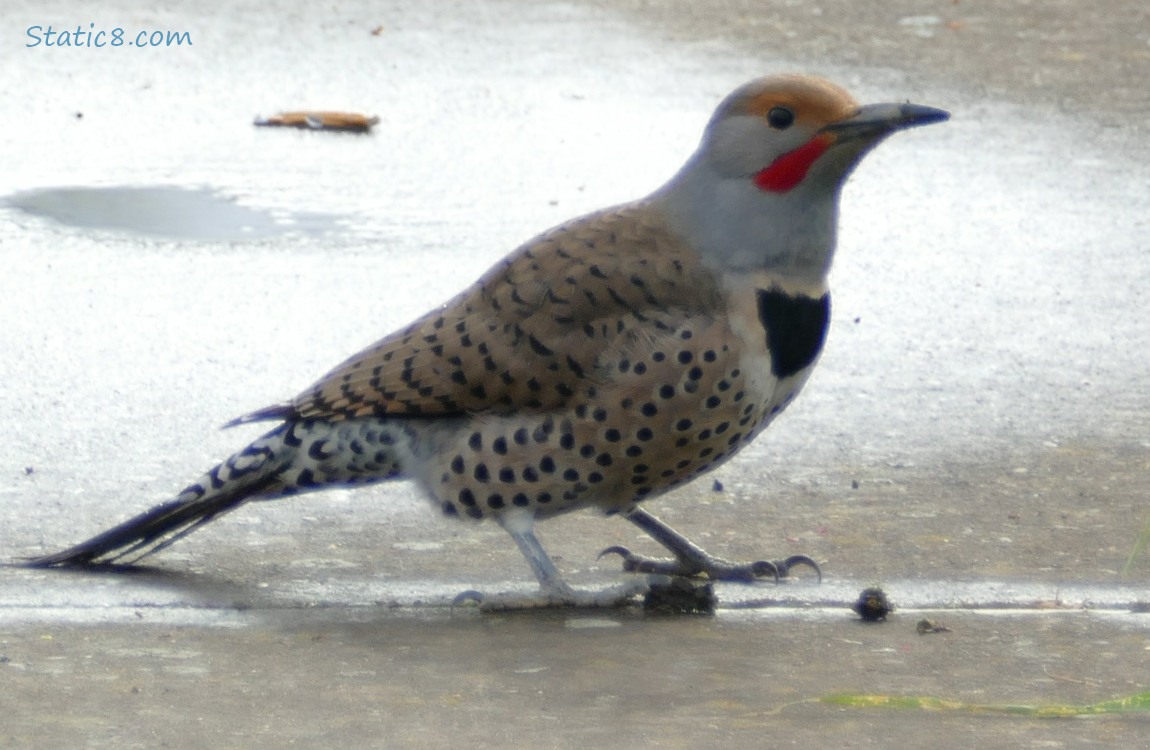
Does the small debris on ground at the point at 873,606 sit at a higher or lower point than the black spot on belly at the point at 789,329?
lower

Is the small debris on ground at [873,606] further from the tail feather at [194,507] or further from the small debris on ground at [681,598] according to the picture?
the tail feather at [194,507]

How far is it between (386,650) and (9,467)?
137 centimetres

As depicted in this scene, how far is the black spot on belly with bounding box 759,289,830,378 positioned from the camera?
12.2 feet

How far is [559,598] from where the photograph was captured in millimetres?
3758

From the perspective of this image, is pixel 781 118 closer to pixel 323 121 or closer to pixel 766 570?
pixel 766 570

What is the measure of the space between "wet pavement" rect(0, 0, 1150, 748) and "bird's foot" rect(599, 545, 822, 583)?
5 centimetres

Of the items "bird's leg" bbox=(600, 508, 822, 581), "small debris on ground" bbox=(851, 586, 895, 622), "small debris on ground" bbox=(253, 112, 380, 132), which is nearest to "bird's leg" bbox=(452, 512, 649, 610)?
"bird's leg" bbox=(600, 508, 822, 581)

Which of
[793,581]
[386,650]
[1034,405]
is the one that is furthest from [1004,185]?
[386,650]

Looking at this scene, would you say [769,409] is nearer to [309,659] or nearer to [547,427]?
[547,427]

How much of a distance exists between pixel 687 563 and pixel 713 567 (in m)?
0.06

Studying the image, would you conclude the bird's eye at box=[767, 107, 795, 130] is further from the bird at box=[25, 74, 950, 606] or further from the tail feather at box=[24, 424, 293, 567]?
the tail feather at box=[24, 424, 293, 567]

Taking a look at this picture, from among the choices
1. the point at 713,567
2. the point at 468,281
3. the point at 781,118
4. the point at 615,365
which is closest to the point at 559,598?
the point at 713,567

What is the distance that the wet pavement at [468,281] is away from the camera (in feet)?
10.8

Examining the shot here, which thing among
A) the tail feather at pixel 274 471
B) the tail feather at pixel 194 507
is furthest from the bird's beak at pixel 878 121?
the tail feather at pixel 194 507
